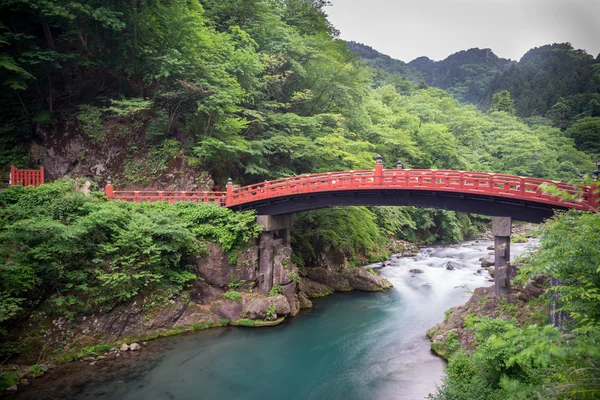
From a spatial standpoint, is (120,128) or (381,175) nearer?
(381,175)

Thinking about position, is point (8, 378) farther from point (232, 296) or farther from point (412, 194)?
point (412, 194)

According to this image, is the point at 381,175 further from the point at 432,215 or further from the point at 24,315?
the point at 432,215

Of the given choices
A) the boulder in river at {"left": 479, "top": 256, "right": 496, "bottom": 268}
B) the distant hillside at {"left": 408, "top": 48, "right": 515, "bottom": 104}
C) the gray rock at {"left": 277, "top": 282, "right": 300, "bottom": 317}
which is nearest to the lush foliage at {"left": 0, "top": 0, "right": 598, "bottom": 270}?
the gray rock at {"left": 277, "top": 282, "right": 300, "bottom": 317}

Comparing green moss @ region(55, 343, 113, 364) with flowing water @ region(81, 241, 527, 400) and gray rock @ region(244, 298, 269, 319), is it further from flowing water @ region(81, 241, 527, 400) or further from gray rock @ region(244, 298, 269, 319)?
gray rock @ region(244, 298, 269, 319)

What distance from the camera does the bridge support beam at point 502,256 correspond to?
14.6 m

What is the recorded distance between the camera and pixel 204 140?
20.4 m

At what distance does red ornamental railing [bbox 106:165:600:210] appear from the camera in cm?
1380

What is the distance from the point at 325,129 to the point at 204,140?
7994 mm

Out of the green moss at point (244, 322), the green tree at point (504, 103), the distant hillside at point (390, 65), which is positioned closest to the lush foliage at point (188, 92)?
the green moss at point (244, 322)

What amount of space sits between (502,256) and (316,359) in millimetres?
8617

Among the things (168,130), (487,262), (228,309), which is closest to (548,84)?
(487,262)

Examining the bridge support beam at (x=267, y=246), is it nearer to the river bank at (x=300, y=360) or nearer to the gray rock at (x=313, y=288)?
the river bank at (x=300, y=360)

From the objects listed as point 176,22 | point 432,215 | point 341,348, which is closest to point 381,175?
point 341,348

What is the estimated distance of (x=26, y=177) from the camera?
18.2 m
